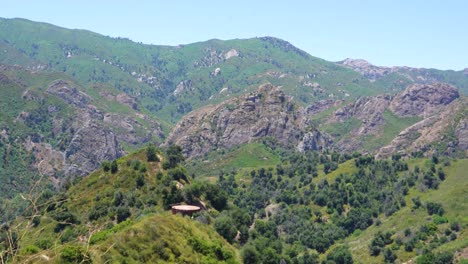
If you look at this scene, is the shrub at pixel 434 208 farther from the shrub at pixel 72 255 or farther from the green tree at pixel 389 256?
the shrub at pixel 72 255

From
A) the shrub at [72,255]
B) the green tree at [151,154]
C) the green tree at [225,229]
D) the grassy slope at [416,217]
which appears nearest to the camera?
the shrub at [72,255]

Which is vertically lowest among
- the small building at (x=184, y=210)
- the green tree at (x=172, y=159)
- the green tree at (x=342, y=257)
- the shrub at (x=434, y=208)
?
the green tree at (x=342, y=257)

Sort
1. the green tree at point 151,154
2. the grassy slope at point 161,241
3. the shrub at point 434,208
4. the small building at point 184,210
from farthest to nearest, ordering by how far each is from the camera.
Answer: the shrub at point 434,208, the green tree at point 151,154, the small building at point 184,210, the grassy slope at point 161,241

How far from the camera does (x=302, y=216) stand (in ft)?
618

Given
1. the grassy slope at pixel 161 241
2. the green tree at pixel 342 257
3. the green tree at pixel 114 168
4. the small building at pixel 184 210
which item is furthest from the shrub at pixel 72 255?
the green tree at pixel 342 257

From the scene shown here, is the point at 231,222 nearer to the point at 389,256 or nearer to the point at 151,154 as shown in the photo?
the point at 151,154

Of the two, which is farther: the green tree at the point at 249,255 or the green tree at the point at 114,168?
the green tree at the point at 114,168

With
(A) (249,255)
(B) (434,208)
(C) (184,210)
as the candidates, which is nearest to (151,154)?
(C) (184,210)

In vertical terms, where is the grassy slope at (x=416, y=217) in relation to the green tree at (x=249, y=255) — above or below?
below

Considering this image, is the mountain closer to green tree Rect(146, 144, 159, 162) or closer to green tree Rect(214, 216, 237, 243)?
green tree Rect(146, 144, 159, 162)

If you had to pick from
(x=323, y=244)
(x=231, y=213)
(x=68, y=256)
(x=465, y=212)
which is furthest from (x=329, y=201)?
(x=68, y=256)

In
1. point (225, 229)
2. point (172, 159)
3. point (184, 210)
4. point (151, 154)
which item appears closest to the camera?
point (184, 210)

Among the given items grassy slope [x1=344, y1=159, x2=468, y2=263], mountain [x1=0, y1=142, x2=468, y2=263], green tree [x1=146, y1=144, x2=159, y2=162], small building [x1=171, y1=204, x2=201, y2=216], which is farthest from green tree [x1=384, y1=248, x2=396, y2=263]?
green tree [x1=146, y1=144, x2=159, y2=162]

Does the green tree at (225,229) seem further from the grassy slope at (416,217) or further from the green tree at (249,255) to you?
the grassy slope at (416,217)
